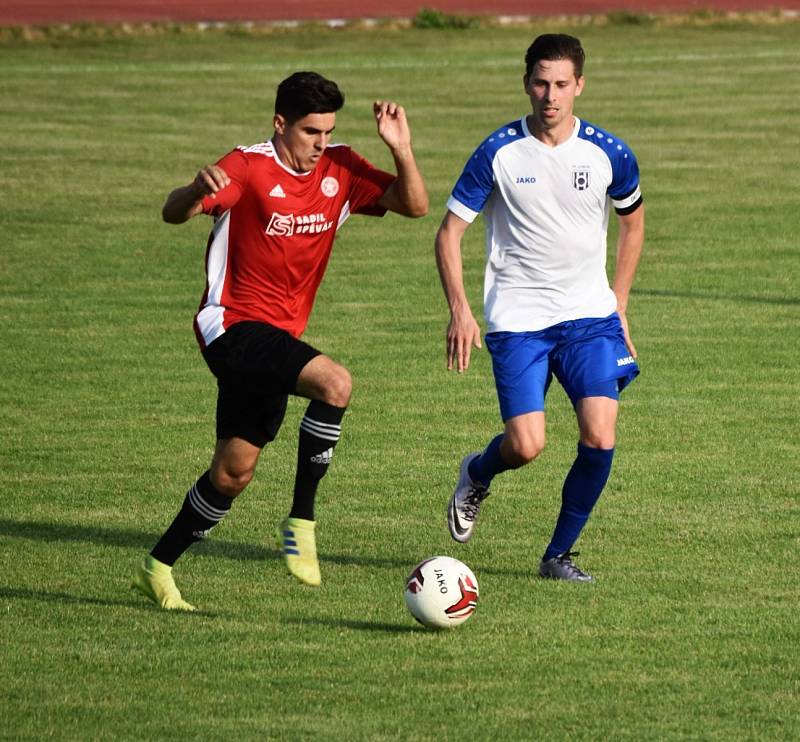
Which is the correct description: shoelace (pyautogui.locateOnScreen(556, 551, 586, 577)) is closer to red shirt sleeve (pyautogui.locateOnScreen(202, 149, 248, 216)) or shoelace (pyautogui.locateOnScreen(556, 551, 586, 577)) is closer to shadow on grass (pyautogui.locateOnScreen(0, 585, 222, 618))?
shadow on grass (pyautogui.locateOnScreen(0, 585, 222, 618))

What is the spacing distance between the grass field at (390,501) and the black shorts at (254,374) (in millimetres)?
814

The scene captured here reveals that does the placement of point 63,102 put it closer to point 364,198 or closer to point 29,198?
point 29,198

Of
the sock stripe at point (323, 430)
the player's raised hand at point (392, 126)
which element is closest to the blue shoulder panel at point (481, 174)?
the player's raised hand at point (392, 126)

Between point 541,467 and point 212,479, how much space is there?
308 cm

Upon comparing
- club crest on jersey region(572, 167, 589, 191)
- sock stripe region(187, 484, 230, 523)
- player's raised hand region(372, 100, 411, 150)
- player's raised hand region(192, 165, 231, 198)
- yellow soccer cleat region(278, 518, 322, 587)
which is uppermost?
player's raised hand region(372, 100, 411, 150)

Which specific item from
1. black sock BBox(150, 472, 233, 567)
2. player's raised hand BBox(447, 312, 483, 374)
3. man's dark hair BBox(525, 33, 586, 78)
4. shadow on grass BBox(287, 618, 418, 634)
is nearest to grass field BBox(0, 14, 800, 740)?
shadow on grass BBox(287, 618, 418, 634)

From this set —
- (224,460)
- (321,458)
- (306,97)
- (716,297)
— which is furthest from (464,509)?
(716,297)

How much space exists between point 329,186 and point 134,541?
7.25ft

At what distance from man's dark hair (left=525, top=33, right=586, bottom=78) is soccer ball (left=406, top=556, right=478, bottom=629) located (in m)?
2.37

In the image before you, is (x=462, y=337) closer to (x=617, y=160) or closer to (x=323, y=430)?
(x=323, y=430)

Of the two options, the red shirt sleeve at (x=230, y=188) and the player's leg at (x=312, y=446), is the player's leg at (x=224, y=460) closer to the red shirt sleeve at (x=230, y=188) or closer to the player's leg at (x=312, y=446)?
the player's leg at (x=312, y=446)

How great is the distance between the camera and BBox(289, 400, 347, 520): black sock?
7.86 m

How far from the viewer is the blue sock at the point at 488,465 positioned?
28.2 feet

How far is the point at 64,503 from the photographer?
9789 millimetres
